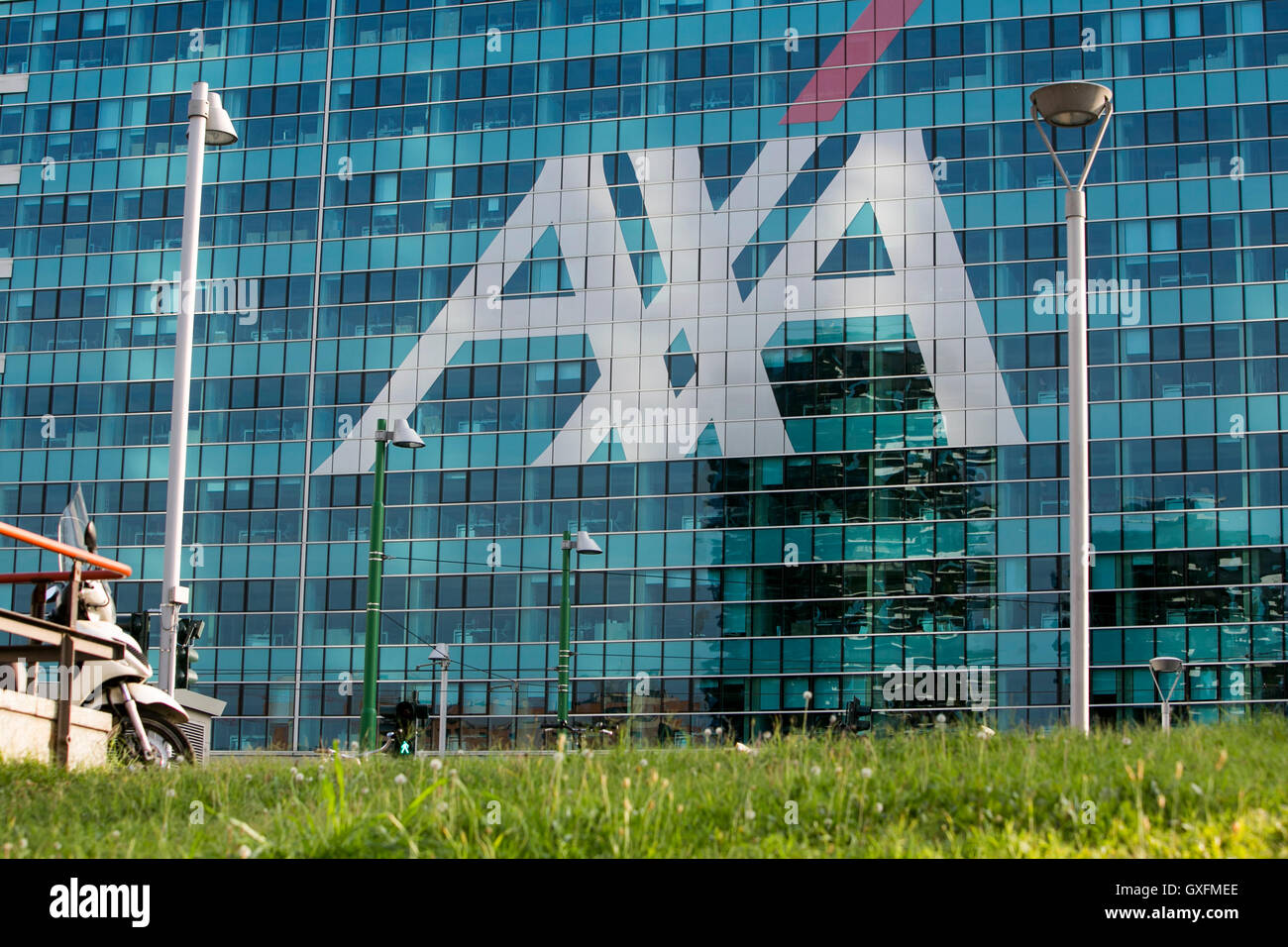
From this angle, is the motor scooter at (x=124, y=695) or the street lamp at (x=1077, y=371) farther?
the street lamp at (x=1077, y=371)

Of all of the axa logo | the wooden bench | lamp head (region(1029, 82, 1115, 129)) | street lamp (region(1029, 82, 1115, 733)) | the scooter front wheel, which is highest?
the axa logo

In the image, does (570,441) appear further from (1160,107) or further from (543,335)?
(1160,107)

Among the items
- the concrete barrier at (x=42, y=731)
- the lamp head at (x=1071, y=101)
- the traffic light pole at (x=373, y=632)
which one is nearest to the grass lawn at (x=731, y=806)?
→ the concrete barrier at (x=42, y=731)

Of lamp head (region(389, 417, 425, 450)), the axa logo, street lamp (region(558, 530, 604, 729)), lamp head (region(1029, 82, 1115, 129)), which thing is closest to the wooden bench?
lamp head (region(1029, 82, 1115, 129))

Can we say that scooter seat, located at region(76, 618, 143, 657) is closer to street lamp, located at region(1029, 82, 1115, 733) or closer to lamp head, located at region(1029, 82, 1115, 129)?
street lamp, located at region(1029, 82, 1115, 733)

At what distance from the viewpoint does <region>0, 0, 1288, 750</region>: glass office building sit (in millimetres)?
61156

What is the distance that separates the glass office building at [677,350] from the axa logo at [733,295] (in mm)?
146

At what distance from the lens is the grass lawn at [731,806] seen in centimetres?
811

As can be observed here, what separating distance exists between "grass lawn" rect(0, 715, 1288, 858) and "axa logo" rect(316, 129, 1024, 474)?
5277 centimetres

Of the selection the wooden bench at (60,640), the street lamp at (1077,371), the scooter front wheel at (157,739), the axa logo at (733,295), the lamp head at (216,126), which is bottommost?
the scooter front wheel at (157,739)

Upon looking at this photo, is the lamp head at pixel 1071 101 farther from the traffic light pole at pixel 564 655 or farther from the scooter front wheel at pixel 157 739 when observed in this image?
the traffic light pole at pixel 564 655

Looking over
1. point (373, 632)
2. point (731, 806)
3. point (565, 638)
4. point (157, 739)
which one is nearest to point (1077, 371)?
point (157, 739)

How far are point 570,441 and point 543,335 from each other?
4234mm
